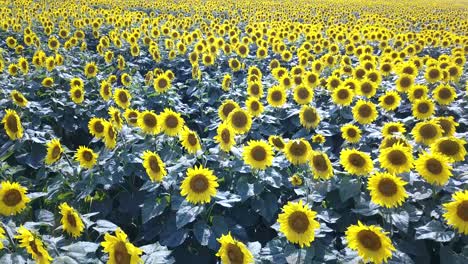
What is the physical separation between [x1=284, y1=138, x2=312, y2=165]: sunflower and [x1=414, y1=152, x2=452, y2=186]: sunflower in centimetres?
98

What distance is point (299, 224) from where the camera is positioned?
116 inches

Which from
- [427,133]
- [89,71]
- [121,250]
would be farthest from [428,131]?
[89,71]

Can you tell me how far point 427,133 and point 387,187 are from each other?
1296 mm

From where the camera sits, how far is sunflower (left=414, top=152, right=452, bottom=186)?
338 cm

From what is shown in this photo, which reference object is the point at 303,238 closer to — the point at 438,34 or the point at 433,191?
the point at 433,191

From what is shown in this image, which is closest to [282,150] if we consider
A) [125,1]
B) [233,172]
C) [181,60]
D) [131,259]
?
[233,172]

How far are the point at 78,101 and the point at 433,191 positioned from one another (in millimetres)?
5072

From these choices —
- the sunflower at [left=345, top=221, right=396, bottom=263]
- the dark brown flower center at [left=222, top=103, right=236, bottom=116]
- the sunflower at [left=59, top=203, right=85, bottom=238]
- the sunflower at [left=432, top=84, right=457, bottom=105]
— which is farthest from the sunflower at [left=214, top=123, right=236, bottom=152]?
the sunflower at [left=432, top=84, right=457, bottom=105]

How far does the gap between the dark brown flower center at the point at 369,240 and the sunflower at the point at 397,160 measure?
96 centimetres

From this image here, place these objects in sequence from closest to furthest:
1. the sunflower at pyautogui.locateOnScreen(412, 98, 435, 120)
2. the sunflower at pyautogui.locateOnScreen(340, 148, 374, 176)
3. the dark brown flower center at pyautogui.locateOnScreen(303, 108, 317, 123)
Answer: the sunflower at pyautogui.locateOnScreen(340, 148, 374, 176) < the sunflower at pyautogui.locateOnScreen(412, 98, 435, 120) < the dark brown flower center at pyautogui.locateOnScreen(303, 108, 317, 123)

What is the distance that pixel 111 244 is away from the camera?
2.71m

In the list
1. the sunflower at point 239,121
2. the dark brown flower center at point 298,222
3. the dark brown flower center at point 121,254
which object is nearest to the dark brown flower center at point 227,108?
the sunflower at point 239,121

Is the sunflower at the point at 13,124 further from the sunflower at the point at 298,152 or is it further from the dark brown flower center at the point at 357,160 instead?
the dark brown flower center at the point at 357,160

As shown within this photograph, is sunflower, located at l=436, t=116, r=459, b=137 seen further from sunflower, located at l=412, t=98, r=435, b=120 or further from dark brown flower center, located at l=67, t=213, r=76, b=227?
dark brown flower center, located at l=67, t=213, r=76, b=227
